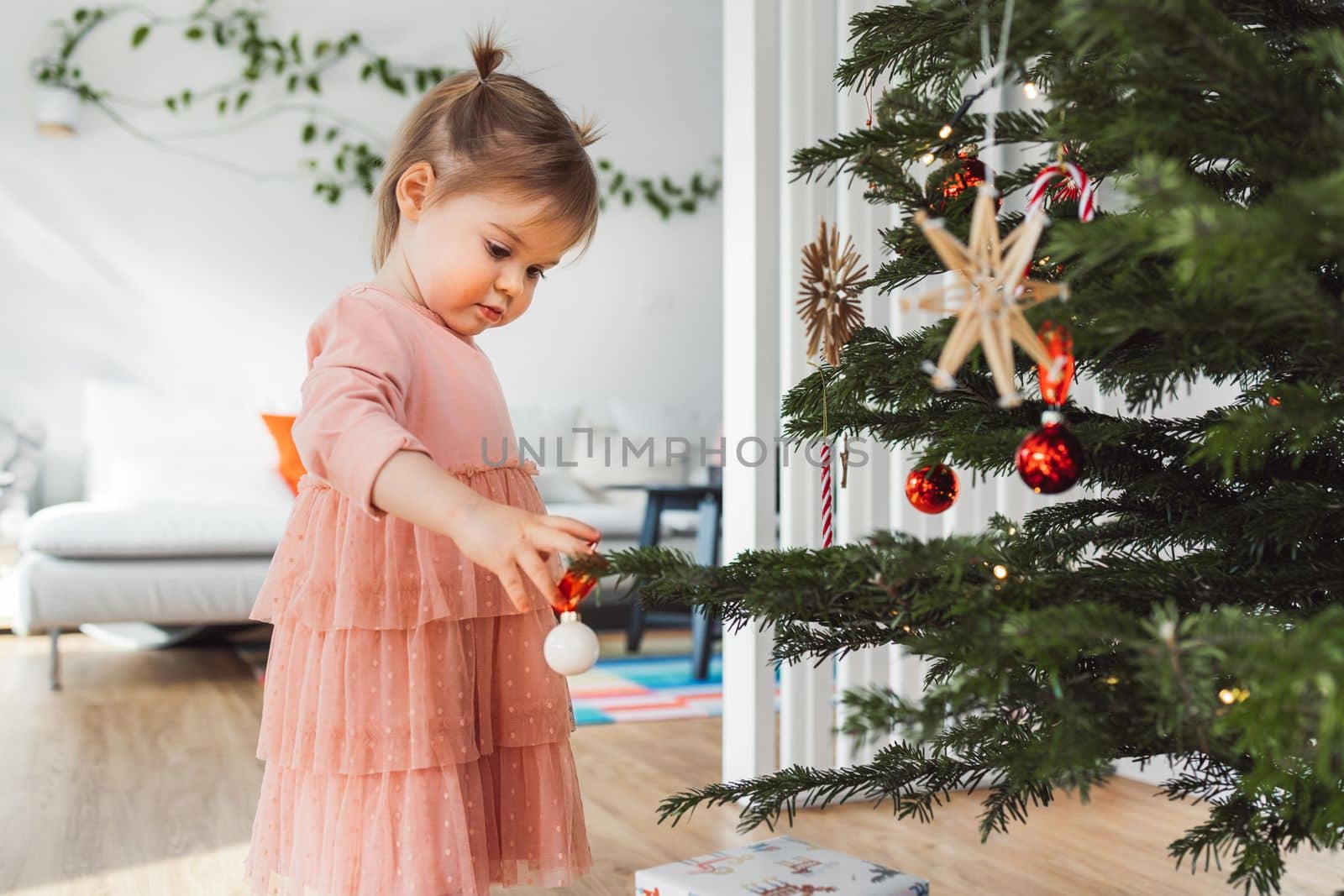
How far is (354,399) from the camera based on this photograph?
78 centimetres

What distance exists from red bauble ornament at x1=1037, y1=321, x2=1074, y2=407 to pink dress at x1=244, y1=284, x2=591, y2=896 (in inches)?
17.3

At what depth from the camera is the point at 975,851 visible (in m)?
1.54

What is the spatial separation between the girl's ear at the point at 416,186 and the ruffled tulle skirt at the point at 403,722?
24 cm

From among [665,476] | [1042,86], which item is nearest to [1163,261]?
[1042,86]

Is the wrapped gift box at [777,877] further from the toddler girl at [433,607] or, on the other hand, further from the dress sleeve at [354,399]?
the dress sleeve at [354,399]

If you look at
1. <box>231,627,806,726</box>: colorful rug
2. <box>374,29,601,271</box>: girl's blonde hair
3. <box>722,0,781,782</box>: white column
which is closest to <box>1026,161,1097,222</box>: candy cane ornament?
<box>374,29,601,271</box>: girl's blonde hair

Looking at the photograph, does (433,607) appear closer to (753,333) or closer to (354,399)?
(354,399)

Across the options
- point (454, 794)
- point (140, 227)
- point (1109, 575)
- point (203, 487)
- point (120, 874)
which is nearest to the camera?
point (1109, 575)

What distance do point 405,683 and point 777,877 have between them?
41 cm

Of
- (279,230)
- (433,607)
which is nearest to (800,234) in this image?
(433,607)

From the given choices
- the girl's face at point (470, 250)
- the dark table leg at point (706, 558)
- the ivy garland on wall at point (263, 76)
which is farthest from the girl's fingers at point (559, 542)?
the ivy garland on wall at point (263, 76)

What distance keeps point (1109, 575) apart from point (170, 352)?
364cm

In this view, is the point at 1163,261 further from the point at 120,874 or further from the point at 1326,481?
the point at 120,874

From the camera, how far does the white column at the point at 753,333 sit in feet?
5.60
